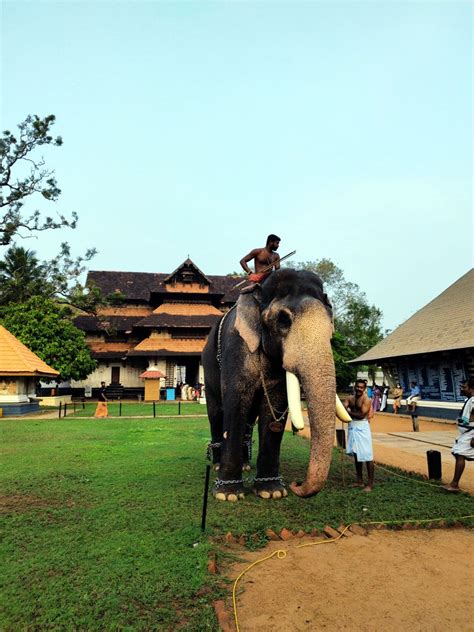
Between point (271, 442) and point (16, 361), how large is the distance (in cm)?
1772

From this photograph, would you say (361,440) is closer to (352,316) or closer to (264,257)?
(264,257)

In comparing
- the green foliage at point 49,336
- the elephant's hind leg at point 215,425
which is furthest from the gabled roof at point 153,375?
the elephant's hind leg at point 215,425

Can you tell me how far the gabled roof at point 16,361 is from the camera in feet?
63.0

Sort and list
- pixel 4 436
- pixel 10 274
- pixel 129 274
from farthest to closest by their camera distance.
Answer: pixel 129 274
pixel 10 274
pixel 4 436

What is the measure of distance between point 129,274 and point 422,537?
3690 centimetres

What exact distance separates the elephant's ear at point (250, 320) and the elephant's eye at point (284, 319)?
515mm

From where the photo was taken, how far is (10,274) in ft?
108

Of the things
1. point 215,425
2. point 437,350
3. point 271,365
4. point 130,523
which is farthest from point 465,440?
point 437,350

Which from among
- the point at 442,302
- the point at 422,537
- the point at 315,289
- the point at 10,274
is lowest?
the point at 422,537

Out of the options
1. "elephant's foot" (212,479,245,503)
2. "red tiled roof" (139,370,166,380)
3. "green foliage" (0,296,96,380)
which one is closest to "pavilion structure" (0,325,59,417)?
"green foliage" (0,296,96,380)

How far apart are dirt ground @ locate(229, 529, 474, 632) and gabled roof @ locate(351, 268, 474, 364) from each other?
13.1m

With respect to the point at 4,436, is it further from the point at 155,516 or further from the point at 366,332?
the point at 366,332

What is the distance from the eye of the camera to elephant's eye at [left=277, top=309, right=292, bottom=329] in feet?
15.4

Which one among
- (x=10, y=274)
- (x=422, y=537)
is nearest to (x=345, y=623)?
(x=422, y=537)
